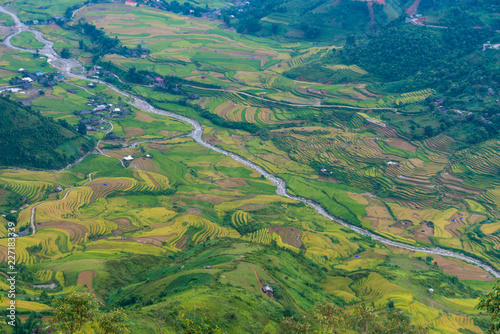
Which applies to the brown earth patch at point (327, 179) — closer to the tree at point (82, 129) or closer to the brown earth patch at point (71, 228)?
the brown earth patch at point (71, 228)

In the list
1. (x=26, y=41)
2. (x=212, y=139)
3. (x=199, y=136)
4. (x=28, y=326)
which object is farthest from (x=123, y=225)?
(x=26, y=41)

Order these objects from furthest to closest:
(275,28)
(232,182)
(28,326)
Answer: (275,28) < (232,182) < (28,326)

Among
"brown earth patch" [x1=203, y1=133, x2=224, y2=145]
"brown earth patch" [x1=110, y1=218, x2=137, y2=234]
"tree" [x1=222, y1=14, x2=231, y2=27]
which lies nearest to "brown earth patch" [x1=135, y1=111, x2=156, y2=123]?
"brown earth patch" [x1=203, y1=133, x2=224, y2=145]

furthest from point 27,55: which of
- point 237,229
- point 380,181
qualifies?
point 380,181

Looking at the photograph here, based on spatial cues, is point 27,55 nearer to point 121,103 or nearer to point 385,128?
point 121,103

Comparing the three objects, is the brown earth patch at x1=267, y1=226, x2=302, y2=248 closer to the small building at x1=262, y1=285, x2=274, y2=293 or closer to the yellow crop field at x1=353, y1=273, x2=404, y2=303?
the yellow crop field at x1=353, y1=273, x2=404, y2=303

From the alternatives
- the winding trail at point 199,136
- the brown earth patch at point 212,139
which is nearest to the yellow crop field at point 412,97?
the winding trail at point 199,136

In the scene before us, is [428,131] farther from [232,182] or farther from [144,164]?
[144,164]
